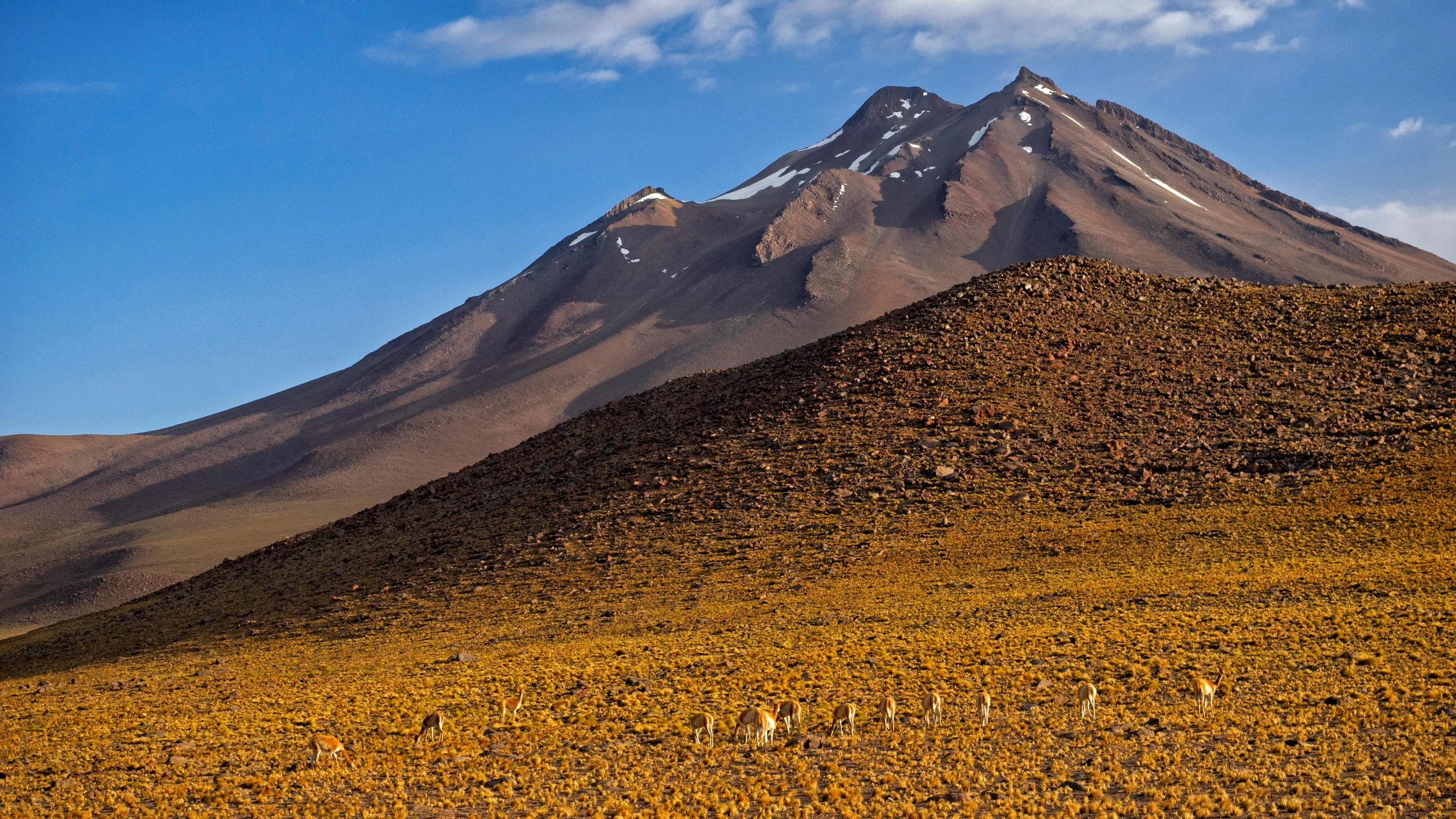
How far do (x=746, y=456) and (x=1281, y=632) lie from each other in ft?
95.9

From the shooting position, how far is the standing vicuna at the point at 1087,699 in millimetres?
20938

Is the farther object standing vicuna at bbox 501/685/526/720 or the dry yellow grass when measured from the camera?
standing vicuna at bbox 501/685/526/720

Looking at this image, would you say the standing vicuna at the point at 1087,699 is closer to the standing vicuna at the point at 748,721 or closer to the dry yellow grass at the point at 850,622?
the dry yellow grass at the point at 850,622

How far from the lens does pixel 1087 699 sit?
21.0 metres

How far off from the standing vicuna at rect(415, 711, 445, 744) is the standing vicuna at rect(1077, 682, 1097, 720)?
13099 millimetres

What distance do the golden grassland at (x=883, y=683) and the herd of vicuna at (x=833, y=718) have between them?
0.34m

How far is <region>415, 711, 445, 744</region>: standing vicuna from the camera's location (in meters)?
22.9

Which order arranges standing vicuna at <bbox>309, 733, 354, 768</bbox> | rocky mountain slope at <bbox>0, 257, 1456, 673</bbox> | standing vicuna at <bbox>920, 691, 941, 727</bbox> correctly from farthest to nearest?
rocky mountain slope at <bbox>0, 257, 1456, 673</bbox> < standing vicuna at <bbox>309, 733, 354, 768</bbox> < standing vicuna at <bbox>920, 691, 941, 727</bbox>

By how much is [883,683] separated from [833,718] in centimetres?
333

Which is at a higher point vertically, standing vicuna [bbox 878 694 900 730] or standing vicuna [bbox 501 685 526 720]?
standing vicuna [bbox 501 685 526 720]

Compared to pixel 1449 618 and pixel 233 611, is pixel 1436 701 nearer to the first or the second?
pixel 1449 618

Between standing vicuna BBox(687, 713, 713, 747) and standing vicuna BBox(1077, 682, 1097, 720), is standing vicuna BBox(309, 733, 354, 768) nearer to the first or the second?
standing vicuna BBox(687, 713, 713, 747)

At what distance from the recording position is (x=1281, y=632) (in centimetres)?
2627

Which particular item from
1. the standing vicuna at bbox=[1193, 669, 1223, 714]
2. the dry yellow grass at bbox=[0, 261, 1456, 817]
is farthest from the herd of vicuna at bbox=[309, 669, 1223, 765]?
the dry yellow grass at bbox=[0, 261, 1456, 817]
